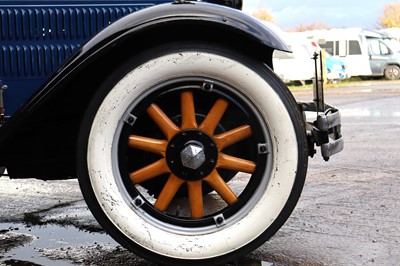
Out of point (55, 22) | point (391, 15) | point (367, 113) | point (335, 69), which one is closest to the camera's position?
point (55, 22)

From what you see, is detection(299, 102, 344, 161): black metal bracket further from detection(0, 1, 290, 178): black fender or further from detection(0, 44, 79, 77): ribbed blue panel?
detection(0, 44, 79, 77): ribbed blue panel

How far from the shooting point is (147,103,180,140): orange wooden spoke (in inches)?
121

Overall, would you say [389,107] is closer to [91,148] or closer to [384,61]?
[91,148]

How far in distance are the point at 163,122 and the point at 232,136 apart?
1.02 feet

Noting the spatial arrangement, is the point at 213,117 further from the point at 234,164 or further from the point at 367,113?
the point at 367,113

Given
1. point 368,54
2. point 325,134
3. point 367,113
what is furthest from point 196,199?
point 368,54

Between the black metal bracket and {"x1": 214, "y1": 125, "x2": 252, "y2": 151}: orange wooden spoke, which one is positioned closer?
{"x1": 214, "y1": 125, "x2": 252, "y2": 151}: orange wooden spoke

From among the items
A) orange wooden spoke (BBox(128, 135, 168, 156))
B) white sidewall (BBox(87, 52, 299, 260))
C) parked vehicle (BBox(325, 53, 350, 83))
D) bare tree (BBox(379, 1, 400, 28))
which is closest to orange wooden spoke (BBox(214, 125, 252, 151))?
white sidewall (BBox(87, 52, 299, 260))

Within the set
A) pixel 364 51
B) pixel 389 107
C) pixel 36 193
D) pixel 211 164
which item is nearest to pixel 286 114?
pixel 211 164

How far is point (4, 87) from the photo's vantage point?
12.1 ft

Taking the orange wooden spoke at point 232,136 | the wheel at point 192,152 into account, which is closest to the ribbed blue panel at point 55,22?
the wheel at point 192,152

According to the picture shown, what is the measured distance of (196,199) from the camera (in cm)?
311

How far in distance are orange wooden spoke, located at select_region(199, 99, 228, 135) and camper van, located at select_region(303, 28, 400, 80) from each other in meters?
24.4

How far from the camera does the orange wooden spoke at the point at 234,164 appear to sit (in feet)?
10.1
